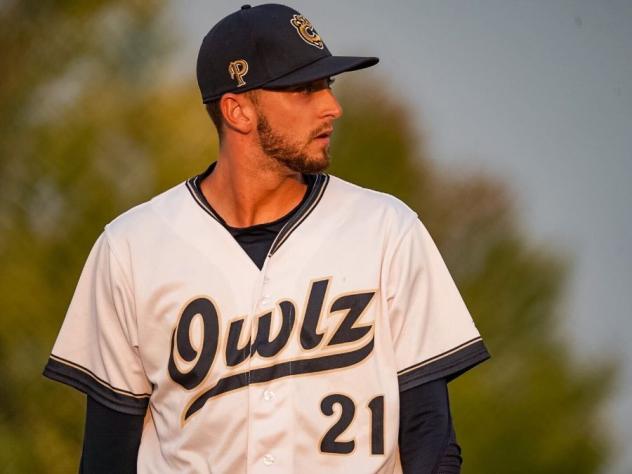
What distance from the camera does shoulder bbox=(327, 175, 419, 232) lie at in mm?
2965

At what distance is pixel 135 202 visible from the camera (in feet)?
15.3

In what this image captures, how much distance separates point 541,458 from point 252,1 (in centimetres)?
165

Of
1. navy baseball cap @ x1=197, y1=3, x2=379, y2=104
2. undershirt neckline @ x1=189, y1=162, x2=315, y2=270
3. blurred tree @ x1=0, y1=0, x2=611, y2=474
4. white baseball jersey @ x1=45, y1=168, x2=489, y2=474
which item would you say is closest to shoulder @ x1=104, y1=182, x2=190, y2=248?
white baseball jersey @ x1=45, y1=168, x2=489, y2=474

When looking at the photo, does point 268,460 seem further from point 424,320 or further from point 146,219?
point 146,219

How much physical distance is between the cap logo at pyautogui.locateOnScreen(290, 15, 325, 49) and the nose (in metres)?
0.11

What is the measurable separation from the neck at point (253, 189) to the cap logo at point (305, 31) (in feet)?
0.82

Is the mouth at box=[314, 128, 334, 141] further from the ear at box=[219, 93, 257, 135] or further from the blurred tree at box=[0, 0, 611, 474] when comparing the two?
the blurred tree at box=[0, 0, 611, 474]

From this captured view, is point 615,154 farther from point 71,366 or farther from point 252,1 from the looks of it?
point 71,366

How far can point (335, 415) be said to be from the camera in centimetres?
284

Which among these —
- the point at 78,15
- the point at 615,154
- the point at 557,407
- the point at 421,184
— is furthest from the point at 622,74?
the point at 78,15

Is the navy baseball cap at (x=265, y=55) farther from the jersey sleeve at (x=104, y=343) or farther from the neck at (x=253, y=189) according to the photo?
the jersey sleeve at (x=104, y=343)

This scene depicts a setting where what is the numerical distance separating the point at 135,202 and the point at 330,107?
1834 millimetres

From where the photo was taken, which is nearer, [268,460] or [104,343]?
[268,460]

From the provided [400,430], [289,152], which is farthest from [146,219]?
[400,430]
